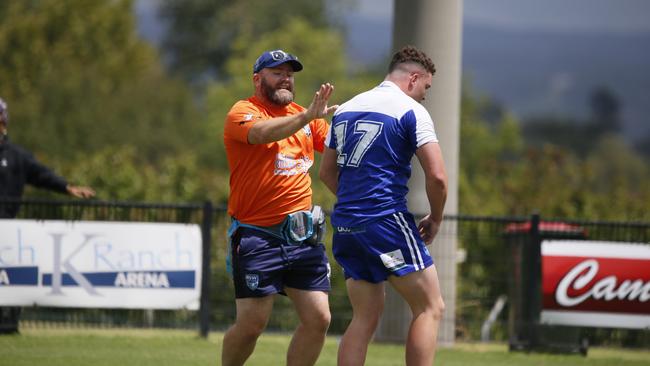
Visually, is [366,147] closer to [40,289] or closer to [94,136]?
[40,289]

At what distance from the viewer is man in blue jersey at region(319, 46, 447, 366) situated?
730 centimetres

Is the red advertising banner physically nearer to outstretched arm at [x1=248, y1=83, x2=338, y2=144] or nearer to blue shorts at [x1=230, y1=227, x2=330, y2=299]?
blue shorts at [x1=230, y1=227, x2=330, y2=299]

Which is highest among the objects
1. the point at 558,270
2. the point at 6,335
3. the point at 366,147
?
the point at 366,147

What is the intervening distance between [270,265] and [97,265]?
174 inches

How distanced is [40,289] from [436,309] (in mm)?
5482

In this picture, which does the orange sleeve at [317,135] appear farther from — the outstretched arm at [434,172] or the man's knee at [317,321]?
the man's knee at [317,321]

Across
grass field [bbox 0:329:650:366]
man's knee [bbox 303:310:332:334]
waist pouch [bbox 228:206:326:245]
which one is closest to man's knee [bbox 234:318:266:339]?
man's knee [bbox 303:310:332:334]

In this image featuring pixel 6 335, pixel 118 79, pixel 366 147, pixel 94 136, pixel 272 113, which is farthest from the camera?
pixel 118 79

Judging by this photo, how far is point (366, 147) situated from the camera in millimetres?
7344

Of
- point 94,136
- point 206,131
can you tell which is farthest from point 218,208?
point 206,131

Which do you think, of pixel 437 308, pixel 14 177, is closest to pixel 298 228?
pixel 437 308

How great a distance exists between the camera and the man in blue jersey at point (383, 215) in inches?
287

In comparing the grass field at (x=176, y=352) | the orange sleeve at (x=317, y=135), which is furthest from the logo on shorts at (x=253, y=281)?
the grass field at (x=176, y=352)

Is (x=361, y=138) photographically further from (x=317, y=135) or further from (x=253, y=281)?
(x=253, y=281)
